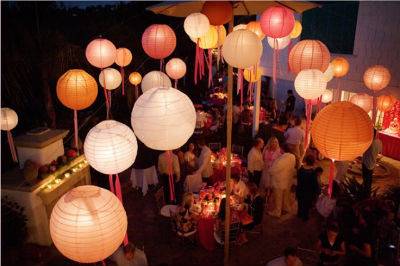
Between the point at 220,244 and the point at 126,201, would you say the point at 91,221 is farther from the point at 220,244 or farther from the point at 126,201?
the point at 126,201

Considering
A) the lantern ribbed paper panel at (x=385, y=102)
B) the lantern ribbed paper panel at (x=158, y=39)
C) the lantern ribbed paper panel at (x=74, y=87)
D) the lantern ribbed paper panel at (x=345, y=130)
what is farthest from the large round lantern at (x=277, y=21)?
the lantern ribbed paper panel at (x=385, y=102)

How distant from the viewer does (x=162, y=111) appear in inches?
143

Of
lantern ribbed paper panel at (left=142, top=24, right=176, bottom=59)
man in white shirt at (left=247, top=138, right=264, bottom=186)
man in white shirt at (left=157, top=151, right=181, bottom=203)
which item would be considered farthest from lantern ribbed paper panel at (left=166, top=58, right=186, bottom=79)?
man in white shirt at (left=247, top=138, right=264, bottom=186)

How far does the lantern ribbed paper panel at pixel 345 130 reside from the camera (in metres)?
4.12

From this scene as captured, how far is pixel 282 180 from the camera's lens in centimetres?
704

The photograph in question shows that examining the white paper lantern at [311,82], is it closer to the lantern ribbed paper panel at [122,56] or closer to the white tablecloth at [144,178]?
the white tablecloth at [144,178]

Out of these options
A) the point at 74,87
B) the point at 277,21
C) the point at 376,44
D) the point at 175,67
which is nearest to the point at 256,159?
the point at 175,67

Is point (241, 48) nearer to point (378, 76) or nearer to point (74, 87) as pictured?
point (74, 87)

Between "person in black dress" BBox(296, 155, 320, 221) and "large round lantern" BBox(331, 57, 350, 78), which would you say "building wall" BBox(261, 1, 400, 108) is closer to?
"large round lantern" BBox(331, 57, 350, 78)

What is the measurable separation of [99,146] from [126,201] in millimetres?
4265

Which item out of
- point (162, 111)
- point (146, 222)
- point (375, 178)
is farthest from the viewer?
point (375, 178)

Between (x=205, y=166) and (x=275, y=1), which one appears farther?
(x=205, y=166)

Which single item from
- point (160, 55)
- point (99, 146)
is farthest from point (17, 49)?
point (99, 146)

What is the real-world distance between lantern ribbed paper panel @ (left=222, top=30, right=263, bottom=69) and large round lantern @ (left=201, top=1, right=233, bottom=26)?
23 cm
